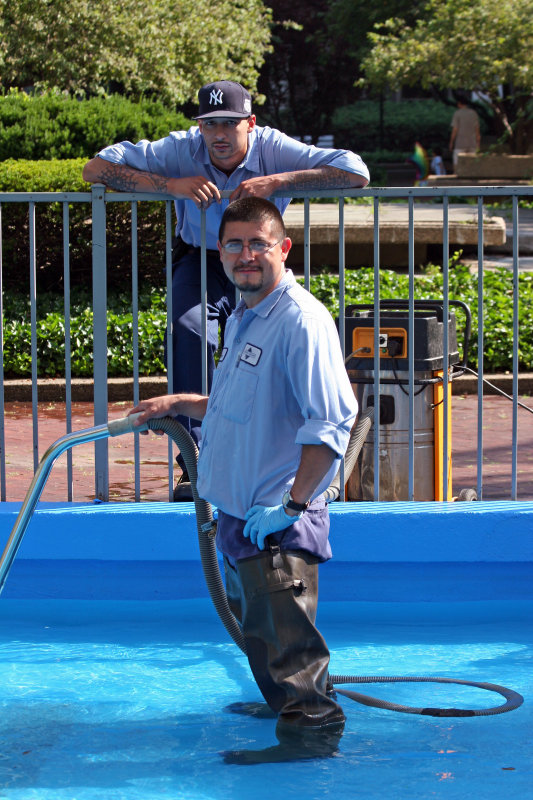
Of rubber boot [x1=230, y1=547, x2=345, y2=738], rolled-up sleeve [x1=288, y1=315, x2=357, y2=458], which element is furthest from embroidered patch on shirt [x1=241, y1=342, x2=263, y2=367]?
rubber boot [x1=230, y1=547, x2=345, y2=738]

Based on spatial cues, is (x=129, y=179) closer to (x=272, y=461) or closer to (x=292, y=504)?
(x=272, y=461)

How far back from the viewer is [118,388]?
9.55 metres

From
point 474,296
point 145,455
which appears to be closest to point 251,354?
point 145,455

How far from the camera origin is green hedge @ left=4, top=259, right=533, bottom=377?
Result: 389 inches

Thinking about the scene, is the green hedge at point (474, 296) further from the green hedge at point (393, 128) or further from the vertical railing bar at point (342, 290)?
the green hedge at point (393, 128)

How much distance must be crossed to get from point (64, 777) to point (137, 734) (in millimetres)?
425

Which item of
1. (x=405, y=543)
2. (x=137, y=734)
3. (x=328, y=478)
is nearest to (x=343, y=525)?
(x=405, y=543)

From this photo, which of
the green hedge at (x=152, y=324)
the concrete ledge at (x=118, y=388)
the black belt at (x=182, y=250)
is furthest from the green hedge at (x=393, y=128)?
the black belt at (x=182, y=250)

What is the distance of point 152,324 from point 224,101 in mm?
5423

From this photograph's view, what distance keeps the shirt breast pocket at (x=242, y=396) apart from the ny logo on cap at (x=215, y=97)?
6.13ft

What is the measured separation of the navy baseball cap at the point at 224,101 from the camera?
16.4 feet

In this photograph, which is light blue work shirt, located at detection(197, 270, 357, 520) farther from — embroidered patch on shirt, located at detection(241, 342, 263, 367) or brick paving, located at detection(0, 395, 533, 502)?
brick paving, located at detection(0, 395, 533, 502)

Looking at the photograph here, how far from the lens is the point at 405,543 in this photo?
17.2 ft

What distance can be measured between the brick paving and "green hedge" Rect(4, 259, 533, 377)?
1.71 feet
